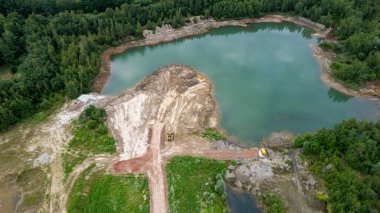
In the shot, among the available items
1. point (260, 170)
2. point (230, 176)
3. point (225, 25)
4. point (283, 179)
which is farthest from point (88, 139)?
point (225, 25)

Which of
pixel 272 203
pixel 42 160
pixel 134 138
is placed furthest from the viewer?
pixel 134 138

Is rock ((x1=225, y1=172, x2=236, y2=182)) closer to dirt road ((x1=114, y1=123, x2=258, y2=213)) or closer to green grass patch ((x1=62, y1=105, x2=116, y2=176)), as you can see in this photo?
dirt road ((x1=114, y1=123, x2=258, y2=213))

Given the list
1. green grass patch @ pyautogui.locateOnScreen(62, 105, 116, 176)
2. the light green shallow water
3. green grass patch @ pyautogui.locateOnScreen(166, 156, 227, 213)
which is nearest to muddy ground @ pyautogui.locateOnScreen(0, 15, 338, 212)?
green grass patch @ pyautogui.locateOnScreen(62, 105, 116, 176)

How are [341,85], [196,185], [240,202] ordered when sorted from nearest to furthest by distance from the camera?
[240,202]
[196,185]
[341,85]

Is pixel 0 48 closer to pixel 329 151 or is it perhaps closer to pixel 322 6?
pixel 329 151

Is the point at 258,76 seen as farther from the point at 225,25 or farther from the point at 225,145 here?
the point at 225,25

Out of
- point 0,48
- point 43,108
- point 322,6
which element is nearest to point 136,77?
point 43,108

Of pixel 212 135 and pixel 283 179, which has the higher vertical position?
pixel 212 135
